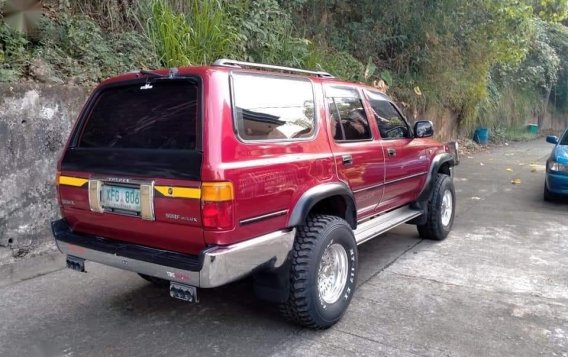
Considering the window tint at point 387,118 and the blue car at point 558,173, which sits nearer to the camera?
the window tint at point 387,118

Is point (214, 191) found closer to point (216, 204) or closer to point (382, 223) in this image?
point (216, 204)

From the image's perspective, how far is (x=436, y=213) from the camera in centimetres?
560

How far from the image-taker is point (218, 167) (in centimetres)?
285

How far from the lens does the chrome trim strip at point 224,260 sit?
2.85 meters

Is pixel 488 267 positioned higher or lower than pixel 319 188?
lower

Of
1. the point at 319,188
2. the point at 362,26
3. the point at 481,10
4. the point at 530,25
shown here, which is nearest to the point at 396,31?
the point at 362,26

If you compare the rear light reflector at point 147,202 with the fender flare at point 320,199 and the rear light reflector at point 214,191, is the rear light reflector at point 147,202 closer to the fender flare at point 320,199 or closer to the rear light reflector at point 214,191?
the rear light reflector at point 214,191


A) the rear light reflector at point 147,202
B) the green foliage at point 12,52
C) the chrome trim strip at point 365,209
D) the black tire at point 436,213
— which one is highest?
the green foliage at point 12,52

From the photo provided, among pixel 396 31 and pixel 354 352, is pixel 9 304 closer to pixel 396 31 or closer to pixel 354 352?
pixel 354 352

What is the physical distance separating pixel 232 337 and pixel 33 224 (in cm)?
261

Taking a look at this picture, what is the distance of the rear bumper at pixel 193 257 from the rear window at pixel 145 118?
25.6 inches

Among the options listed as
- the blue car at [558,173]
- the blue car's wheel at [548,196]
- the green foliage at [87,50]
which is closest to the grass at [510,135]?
the blue car's wheel at [548,196]

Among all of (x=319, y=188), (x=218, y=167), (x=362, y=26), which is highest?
(x=362, y=26)

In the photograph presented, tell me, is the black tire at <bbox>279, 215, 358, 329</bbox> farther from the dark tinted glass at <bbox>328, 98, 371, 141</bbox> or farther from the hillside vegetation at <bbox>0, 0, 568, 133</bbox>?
the hillside vegetation at <bbox>0, 0, 568, 133</bbox>
